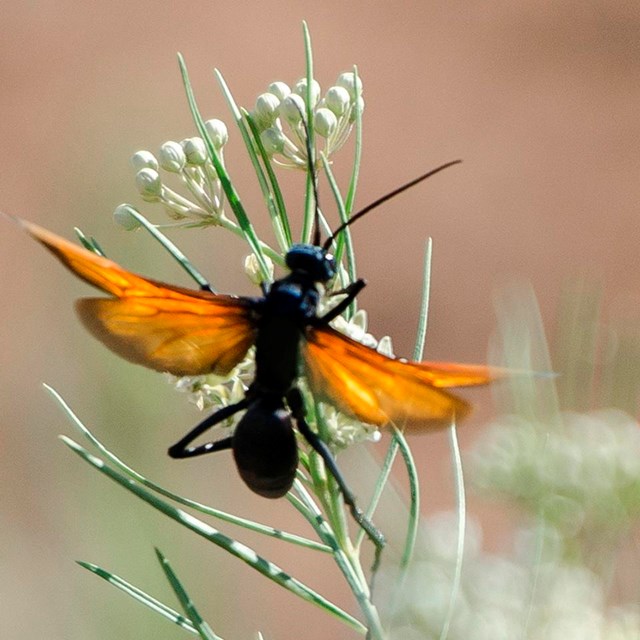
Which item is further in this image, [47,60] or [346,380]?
[47,60]

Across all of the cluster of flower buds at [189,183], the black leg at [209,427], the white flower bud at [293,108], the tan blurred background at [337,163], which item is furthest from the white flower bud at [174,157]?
the tan blurred background at [337,163]

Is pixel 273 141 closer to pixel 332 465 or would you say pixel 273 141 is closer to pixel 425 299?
pixel 425 299

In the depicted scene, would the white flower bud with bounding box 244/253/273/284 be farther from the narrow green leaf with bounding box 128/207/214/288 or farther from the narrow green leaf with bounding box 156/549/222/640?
the narrow green leaf with bounding box 156/549/222/640

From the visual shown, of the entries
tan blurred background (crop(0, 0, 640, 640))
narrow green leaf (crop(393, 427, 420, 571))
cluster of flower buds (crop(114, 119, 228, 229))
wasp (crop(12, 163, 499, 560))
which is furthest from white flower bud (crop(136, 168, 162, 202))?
tan blurred background (crop(0, 0, 640, 640))

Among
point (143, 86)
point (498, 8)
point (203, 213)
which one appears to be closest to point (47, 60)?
point (143, 86)

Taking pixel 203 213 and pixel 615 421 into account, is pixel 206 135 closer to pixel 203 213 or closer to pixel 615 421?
pixel 203 213

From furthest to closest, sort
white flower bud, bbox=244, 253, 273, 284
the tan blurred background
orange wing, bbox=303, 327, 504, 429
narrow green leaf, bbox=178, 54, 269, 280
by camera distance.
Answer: the tan blurred background, white flower bud, bbox=244, 253, 273, 284, narrow green leaf, bbox=178, 54, 269, 280, orange wing, bbox=303, 327, 504, 429
